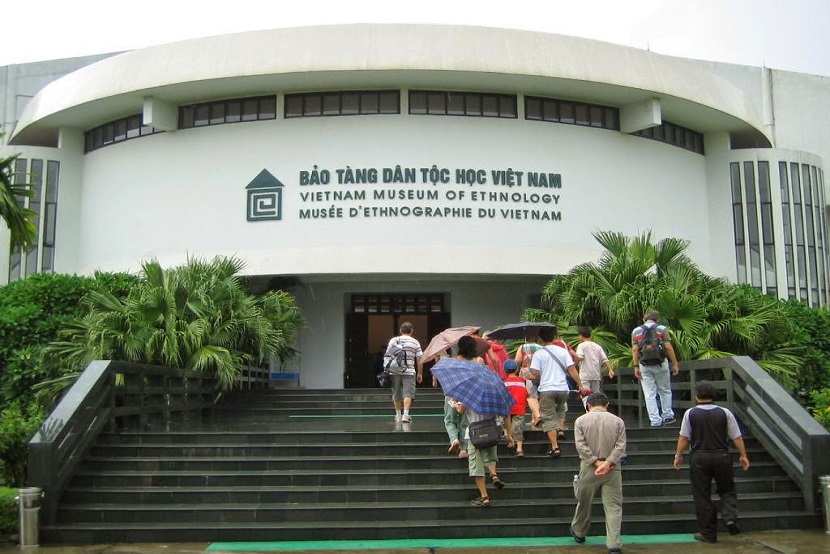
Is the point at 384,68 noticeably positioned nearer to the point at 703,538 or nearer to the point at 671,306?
the point at 671,306

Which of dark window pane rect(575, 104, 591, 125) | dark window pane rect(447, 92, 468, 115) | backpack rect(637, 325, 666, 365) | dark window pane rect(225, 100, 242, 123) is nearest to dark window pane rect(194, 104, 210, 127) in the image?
dark window pane rect(225, 100, 242, 123)

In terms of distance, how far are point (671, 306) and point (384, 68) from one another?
8.43m

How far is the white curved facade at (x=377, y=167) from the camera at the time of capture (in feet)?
64.5

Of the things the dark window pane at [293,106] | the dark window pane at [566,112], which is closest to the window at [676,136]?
the dark window pane at [566,112]

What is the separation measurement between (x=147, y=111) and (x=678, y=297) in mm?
13091

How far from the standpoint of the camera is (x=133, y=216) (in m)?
21.7

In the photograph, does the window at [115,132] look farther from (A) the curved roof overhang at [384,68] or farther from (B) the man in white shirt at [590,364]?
(B) the man in white shirt at [590,364]

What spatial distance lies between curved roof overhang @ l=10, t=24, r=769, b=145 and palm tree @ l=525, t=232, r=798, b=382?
16.0 feet

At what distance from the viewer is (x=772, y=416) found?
34.4ft

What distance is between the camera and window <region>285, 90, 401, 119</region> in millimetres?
20500

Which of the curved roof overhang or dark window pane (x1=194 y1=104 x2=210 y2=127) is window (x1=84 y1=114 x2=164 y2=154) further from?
dark window pane (x1=194 y1=104 x2=210 y2=127)

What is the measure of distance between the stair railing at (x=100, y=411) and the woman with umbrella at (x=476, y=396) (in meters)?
4.25

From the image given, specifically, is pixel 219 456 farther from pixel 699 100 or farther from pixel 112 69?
pixel 699 100

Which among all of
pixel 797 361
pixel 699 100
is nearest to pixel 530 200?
pixel 699 100
